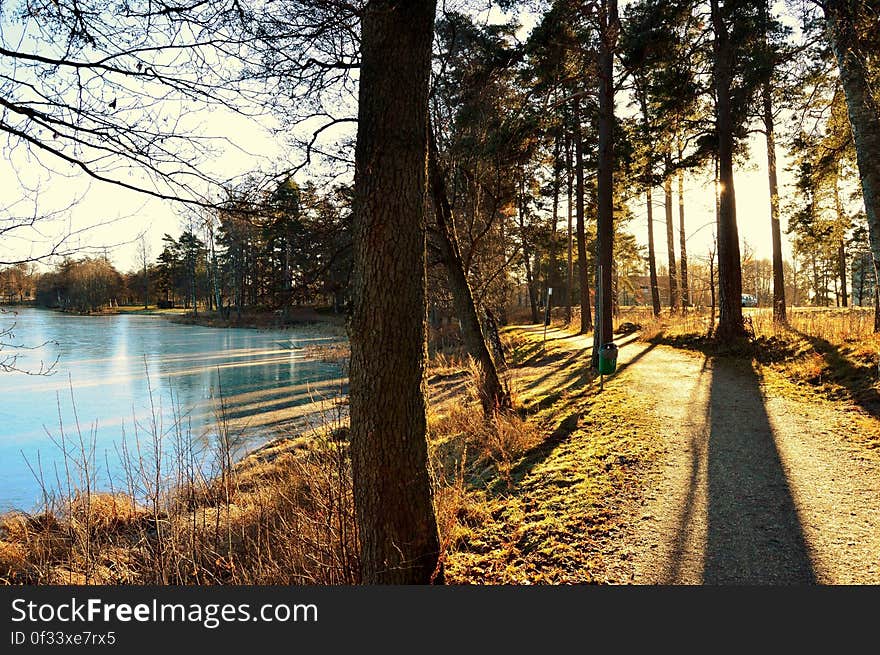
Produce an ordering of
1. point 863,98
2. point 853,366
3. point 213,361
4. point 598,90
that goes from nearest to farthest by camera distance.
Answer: point 863,98 → point 853,366 → point 598,90 → point 213,361

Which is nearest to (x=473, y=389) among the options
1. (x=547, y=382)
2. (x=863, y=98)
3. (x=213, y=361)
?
(x=547, y=382)

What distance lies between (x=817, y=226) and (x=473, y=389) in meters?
12.9

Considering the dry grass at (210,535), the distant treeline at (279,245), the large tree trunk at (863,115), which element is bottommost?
the dry grass at (210,535)

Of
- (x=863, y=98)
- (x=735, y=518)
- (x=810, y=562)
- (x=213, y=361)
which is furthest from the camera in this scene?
(x=213, y=361)

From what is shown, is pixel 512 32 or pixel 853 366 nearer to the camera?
pixel 853 366

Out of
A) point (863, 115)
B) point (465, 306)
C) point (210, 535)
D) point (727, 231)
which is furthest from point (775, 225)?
point (210, 535)

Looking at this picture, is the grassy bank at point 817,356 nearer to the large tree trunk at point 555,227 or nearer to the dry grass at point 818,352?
the dry grass at point 818,352

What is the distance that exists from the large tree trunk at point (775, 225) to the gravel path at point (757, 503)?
26.2 ft

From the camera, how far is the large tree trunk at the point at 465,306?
7531mm

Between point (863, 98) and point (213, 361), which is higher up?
point (863, 98)

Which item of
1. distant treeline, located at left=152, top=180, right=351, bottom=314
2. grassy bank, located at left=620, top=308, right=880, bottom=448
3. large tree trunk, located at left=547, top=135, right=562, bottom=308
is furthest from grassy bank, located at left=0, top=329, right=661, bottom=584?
large tree trunk, located at left=547, top=135, right=562, bottom=308

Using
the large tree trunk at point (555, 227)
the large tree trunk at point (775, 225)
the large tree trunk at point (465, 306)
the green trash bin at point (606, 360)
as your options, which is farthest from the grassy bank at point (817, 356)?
the large tree trunk at point (555, 227)

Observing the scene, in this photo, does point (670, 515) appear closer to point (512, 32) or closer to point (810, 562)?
point (810, 562)

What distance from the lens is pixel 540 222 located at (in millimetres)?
25375
